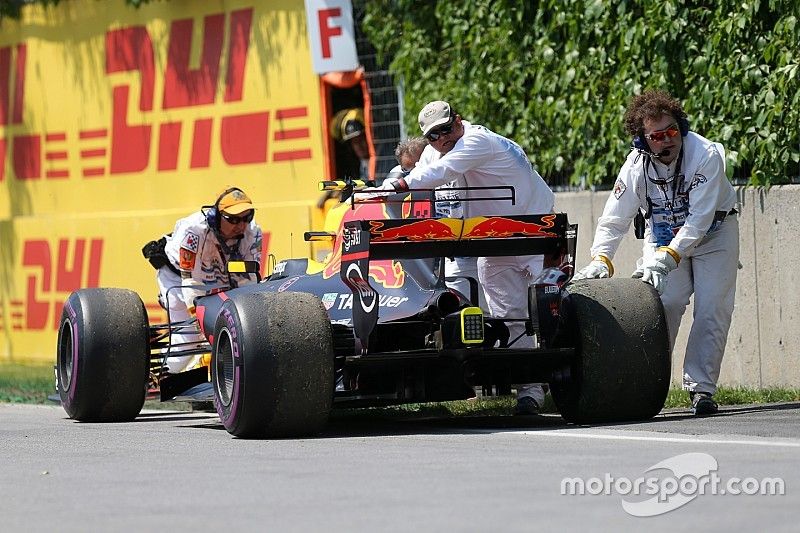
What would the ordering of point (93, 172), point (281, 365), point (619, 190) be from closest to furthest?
1. point (281, 365)
2. point (619, 190)
3. point (93, 172)

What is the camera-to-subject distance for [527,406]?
10.4m

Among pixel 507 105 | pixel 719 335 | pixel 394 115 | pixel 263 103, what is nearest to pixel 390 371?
pixel 719 335

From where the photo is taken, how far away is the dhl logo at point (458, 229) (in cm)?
902

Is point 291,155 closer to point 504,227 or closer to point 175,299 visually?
point 175,299

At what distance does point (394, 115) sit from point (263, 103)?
1.66 m

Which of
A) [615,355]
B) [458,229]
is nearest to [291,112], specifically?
[458,229]

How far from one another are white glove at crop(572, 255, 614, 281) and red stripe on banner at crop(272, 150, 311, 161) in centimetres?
678

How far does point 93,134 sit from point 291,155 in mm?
3189

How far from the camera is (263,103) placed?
17109 millimetres

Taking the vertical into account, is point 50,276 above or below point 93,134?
below

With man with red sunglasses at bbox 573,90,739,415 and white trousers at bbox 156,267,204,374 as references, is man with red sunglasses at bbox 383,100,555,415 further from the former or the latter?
white trousers at bbox 156,267,204,374

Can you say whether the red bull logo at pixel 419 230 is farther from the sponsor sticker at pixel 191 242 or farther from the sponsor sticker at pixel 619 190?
the sponsor sticker at pixel 191 242

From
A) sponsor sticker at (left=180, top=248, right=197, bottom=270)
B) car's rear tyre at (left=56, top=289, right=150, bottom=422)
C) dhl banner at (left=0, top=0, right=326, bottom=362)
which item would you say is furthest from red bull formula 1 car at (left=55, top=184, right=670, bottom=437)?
dhl banner at (left=0, top=0, right=326, bottom=362)

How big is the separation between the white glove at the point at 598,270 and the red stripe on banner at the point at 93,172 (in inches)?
382
